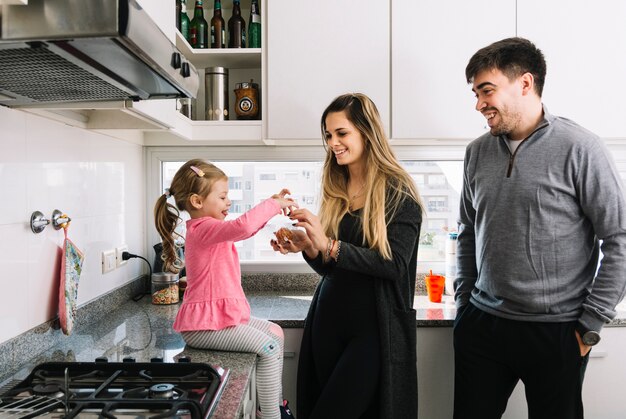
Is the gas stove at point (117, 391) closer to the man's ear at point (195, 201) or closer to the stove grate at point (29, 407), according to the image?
the stove grate at point (29, 407)

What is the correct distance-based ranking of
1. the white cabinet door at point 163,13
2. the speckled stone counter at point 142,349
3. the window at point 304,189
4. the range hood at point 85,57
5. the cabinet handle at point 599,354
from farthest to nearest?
the window at point 304,189
the cabinet handle at point 599,354
the white cabinet door at point 163,13
the speckled stone counter at point 142,349
the range hood at point 85,57

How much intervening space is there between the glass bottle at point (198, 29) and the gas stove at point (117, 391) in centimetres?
140

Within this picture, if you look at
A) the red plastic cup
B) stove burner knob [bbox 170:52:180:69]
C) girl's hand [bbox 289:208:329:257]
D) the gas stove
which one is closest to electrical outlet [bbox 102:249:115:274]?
the gas stove

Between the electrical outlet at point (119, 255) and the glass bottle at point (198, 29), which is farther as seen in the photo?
the glass bottle at point (198, 29)

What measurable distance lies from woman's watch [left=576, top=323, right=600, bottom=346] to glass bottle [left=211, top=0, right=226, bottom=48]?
174 cm

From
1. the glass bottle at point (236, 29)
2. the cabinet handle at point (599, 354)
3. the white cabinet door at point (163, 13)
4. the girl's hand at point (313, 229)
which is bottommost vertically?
the cabinet handle at point (599, 354)

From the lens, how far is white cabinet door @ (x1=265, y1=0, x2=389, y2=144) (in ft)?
6.61

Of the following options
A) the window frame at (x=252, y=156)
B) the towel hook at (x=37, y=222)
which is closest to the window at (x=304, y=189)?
the window frame at (x=252, y=156)

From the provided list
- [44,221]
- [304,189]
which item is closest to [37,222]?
[44,221]

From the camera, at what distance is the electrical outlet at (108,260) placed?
191 cm

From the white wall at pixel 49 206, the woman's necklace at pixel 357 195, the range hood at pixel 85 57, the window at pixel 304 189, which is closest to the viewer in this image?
the range hood at pixel 85 57

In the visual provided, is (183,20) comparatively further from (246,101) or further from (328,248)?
(328,248)

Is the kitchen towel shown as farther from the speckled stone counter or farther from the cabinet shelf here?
the cabinet shelf

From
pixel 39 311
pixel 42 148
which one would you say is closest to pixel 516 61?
pixel 42 148
